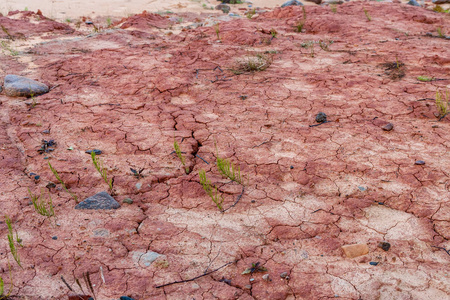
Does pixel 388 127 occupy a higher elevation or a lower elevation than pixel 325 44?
lower

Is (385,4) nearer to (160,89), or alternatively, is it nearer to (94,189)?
(160,89)

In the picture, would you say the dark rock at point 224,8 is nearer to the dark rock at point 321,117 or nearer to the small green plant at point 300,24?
the small green plant at point 300,24

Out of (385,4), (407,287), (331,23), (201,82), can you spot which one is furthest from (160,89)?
(385,4)

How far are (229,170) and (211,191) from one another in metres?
0.33

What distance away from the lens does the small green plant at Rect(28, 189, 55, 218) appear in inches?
95.3

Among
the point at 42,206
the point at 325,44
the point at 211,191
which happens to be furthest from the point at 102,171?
the point at 325,44

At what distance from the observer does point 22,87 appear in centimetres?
408

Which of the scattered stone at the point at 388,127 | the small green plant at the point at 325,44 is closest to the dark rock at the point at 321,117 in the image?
the scattered stone at the point at 388,127

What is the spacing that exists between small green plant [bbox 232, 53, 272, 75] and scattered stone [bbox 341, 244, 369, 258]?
9.45 feet

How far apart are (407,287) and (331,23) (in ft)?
17.7

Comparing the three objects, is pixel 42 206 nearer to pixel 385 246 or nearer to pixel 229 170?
pixel 229 170

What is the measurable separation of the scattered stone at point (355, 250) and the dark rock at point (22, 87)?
353cm

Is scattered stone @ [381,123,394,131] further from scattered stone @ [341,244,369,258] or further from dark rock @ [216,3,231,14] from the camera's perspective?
dark rock @ [216,3,231,14]

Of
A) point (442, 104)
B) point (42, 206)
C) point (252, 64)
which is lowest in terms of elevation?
point (42, 206)
